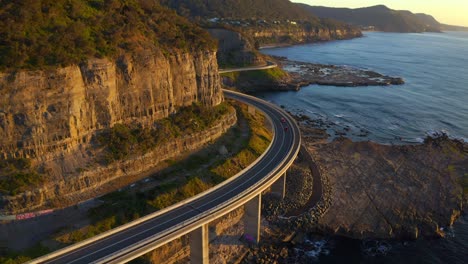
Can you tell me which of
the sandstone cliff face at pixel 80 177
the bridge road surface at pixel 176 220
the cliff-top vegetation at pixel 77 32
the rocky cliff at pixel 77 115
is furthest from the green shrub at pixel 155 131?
the bridge road surface at pixel 176 220

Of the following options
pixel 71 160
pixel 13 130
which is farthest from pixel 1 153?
pixel 71 160

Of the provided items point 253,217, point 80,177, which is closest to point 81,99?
point 80,177

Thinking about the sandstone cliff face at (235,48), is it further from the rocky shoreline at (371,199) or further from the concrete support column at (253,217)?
the concrete support column at (253,217)

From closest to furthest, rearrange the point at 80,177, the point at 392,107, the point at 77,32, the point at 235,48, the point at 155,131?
the point at 80,177
the point at 77,32
the point at 155,131
the point at 392,107
the point at 235,48

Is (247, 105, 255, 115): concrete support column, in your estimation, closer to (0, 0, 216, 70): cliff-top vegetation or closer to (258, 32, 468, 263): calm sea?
(0, 0, 216, 70): cliff-top vegetation

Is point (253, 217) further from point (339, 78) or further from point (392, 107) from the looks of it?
point (339, 78)

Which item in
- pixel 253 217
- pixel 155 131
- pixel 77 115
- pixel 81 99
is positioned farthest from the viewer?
pixel 155 131

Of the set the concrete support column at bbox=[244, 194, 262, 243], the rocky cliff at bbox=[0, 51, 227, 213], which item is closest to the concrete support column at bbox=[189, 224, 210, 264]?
the concrete support column at bbox=[244, 194, 262, 243]
